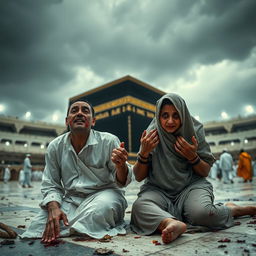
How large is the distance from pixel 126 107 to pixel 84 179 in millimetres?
19106

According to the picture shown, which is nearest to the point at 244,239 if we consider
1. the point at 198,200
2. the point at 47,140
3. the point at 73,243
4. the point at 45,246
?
the point at 198,200

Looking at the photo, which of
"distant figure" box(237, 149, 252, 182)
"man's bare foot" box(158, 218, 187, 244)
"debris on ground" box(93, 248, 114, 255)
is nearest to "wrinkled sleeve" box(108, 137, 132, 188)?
"man's bare foot" box(158, 218, 187, 244)

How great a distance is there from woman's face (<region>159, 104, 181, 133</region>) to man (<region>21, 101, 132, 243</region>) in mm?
340

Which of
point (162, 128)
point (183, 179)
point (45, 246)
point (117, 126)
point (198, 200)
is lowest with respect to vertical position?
point (45, 246)

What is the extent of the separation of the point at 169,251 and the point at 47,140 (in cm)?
3177

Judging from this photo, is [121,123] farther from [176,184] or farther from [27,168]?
[176,184]

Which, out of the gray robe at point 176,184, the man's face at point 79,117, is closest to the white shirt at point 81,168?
the man's face at point 79,117

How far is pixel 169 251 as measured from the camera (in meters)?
1.07

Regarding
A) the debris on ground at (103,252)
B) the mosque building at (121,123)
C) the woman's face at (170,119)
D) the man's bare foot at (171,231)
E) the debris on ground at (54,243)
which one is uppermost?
the mosque building at (121,123)

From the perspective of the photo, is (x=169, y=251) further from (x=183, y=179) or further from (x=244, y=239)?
(x=183, y=179)

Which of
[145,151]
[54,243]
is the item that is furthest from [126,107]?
[54,243]

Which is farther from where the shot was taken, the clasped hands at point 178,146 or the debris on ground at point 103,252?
the clasped hands at point 178,146

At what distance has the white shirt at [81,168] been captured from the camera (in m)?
1.67

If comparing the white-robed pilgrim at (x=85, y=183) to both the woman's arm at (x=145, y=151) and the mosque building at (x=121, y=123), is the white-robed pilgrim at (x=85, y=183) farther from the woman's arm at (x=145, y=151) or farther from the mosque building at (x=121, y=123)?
the mosque building at (x=121, y=123)
